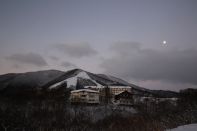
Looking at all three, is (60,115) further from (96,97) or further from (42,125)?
(96,97)

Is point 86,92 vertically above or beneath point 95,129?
above

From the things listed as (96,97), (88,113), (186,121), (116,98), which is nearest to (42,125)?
(88,113)

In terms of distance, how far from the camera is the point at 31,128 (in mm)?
42594

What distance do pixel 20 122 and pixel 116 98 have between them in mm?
57231

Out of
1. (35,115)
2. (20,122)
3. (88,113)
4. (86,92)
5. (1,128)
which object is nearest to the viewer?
(1,128)

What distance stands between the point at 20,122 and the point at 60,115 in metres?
11.1

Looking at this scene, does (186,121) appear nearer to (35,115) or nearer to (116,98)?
(35,115)

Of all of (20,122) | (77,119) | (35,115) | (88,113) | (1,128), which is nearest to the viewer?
(1,128)

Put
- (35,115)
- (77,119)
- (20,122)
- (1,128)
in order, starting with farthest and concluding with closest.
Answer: (35,115), (77,119), (20,122), (1,128)

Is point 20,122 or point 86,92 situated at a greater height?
point 86,92

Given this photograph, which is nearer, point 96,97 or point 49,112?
point 49,112

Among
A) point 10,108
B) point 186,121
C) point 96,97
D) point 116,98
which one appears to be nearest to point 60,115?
point 10,108

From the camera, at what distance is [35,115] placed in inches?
2200

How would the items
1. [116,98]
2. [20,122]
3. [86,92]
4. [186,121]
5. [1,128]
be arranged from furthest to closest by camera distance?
[86,92], [116,98], [20,122], [1,128], [186,121]
